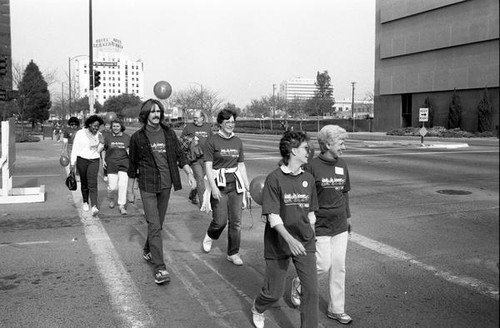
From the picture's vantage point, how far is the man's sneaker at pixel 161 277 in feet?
17.0

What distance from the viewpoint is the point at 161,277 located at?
5.20 metres

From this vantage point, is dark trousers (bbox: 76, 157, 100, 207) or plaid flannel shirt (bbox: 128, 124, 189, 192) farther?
dark trousers (bbox: 76, 157, 100, 207)

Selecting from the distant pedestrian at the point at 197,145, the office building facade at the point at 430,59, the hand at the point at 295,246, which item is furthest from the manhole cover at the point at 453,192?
the office building facade at the point at 430,59

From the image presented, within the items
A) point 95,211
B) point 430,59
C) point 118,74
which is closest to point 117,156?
point 95,211

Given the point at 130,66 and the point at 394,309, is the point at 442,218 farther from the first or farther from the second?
the point at 130,66

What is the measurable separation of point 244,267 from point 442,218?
4.28 metres

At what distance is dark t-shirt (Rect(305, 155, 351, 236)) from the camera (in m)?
4.23

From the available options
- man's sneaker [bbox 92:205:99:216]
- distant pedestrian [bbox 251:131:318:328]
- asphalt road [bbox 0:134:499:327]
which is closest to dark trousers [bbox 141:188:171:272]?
asphalt road [bbox 0:134:499:327]

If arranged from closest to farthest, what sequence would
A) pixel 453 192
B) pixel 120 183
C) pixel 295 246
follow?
1. pixel 295 246
2. pixel 120 183
3. pixel 453 192

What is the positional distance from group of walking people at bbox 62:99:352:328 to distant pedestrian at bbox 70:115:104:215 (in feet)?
10.4

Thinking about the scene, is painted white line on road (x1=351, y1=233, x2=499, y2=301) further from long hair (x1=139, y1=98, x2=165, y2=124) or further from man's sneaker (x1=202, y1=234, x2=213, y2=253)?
long hair (x1=139, y1=98, x2=165, y2=124)

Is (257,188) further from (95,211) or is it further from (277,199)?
(95,211)

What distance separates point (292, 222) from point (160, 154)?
231 cm

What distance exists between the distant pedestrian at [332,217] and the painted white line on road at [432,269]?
128 cm
